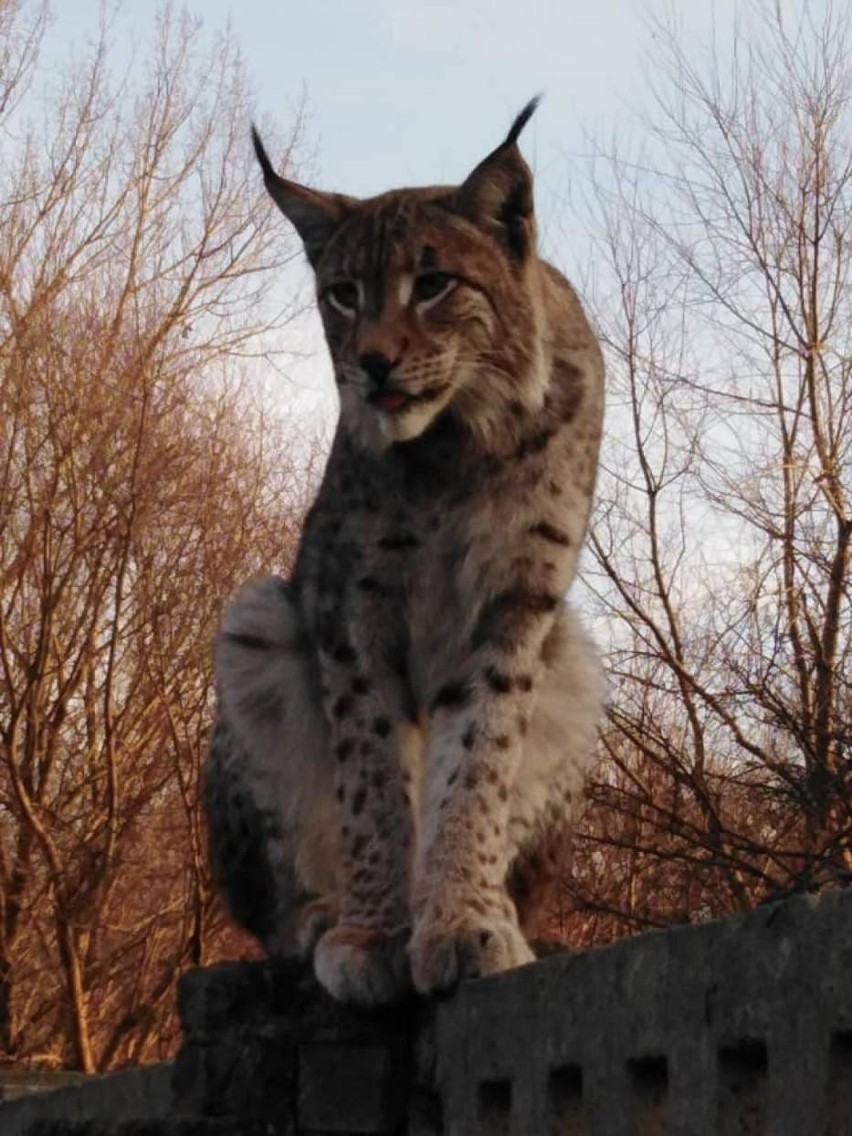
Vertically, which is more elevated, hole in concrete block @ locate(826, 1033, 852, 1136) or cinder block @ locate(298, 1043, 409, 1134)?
cinder block @ locate(298, 1043, 409, 1134)

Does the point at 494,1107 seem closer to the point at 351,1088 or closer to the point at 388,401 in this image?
the point at 351,1088

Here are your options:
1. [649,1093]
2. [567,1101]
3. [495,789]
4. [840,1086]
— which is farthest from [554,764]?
[840,1086]

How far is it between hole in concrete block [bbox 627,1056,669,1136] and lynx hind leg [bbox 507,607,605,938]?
1.99 meters

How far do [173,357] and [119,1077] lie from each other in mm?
11703

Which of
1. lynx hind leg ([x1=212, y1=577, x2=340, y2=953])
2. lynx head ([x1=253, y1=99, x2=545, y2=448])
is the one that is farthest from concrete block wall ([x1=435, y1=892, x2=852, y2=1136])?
lynx head ([x1=253, y1=99, x2=545, y2=448])

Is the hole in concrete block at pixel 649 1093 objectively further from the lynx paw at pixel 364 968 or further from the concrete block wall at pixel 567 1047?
the lynx paw at pixel 364 968

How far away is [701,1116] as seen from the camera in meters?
2.90

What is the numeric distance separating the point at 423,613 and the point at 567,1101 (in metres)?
1.73

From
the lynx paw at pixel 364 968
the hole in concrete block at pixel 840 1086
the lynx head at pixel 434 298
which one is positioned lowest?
the hole in concrete block at pixel 840 1086

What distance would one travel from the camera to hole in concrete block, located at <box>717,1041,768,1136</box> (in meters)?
2.79

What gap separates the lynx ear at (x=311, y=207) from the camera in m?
5.40

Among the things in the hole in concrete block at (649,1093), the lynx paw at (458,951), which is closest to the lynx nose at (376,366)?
the lynx paw at (458,951)

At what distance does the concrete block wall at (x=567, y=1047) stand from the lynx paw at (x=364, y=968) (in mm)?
55

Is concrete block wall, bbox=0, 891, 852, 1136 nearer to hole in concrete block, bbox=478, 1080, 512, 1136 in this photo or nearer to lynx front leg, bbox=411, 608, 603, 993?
hole in concrete block, bbox=478, 1080, 512, 1136
